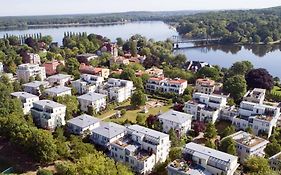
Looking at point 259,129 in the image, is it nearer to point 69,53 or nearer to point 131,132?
point 131,132

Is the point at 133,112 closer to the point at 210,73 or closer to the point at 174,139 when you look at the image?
the point at 174,139

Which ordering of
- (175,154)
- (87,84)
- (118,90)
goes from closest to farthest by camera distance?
(175,154)
(118,90)
(87,84)

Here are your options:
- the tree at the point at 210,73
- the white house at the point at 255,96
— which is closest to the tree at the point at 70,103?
the white house at the point at 255,96

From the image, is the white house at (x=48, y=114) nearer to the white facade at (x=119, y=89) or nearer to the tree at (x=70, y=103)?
the tree at (x=70, y=103)

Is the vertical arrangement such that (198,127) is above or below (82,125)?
below

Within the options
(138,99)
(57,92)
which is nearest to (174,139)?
(138,99)

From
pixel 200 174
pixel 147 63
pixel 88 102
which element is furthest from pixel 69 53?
pixel 200 174
